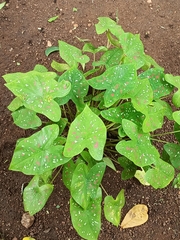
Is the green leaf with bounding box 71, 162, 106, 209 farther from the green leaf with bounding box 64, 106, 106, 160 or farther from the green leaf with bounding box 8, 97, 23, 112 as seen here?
the green leaf with bounding box 8, 97, 23, 112

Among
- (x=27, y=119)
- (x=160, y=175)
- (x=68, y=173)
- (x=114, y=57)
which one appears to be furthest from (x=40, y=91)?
(x=160, y=175)

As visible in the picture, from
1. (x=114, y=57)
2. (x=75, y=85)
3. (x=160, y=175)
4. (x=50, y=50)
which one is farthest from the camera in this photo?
(x=50, y=50)

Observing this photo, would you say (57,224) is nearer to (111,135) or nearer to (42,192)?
(42,192)

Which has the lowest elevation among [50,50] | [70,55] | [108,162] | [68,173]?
[108,162]

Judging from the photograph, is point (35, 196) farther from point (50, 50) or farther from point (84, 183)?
point (50, 50)

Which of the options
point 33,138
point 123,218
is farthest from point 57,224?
point 33,138

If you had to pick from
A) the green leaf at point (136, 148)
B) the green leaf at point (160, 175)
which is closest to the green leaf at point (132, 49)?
the green leaf at point (136, 148)

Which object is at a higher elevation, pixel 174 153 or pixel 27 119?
pixel 27 119

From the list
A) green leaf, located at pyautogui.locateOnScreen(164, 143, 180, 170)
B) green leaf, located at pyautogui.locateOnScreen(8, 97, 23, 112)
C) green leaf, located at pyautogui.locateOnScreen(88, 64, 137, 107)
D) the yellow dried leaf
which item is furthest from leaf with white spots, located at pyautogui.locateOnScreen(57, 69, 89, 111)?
the yellow dried leaf
